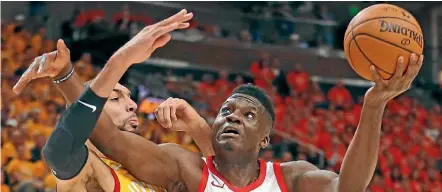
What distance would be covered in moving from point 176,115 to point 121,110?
0.30 meters

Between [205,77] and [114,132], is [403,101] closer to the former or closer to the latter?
[205,77]

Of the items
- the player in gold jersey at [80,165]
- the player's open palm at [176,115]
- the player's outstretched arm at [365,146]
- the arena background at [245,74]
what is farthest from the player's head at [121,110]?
the arena background at [245,74]

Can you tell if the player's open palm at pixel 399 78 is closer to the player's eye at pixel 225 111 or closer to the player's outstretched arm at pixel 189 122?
the player's eye at pixel 225 111

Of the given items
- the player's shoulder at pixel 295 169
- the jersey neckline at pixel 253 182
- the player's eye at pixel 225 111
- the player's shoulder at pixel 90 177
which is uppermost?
the player's eye at pixel 225 111

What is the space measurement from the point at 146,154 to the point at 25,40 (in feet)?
24.4

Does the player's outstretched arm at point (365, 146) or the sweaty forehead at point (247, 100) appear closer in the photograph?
the player's outstretched arm at point (365, 146)

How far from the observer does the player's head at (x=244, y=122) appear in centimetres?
324

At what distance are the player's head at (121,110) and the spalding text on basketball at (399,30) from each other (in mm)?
1284

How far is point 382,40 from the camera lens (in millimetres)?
2818

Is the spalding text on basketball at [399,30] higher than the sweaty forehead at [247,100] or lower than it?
higher

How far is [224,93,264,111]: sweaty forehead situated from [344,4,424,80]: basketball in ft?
1.92

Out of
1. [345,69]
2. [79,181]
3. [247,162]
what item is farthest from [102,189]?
[345,69]

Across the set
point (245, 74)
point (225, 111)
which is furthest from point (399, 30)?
point (245, 74)

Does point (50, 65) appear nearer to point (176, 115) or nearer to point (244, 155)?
point (176, 115)
